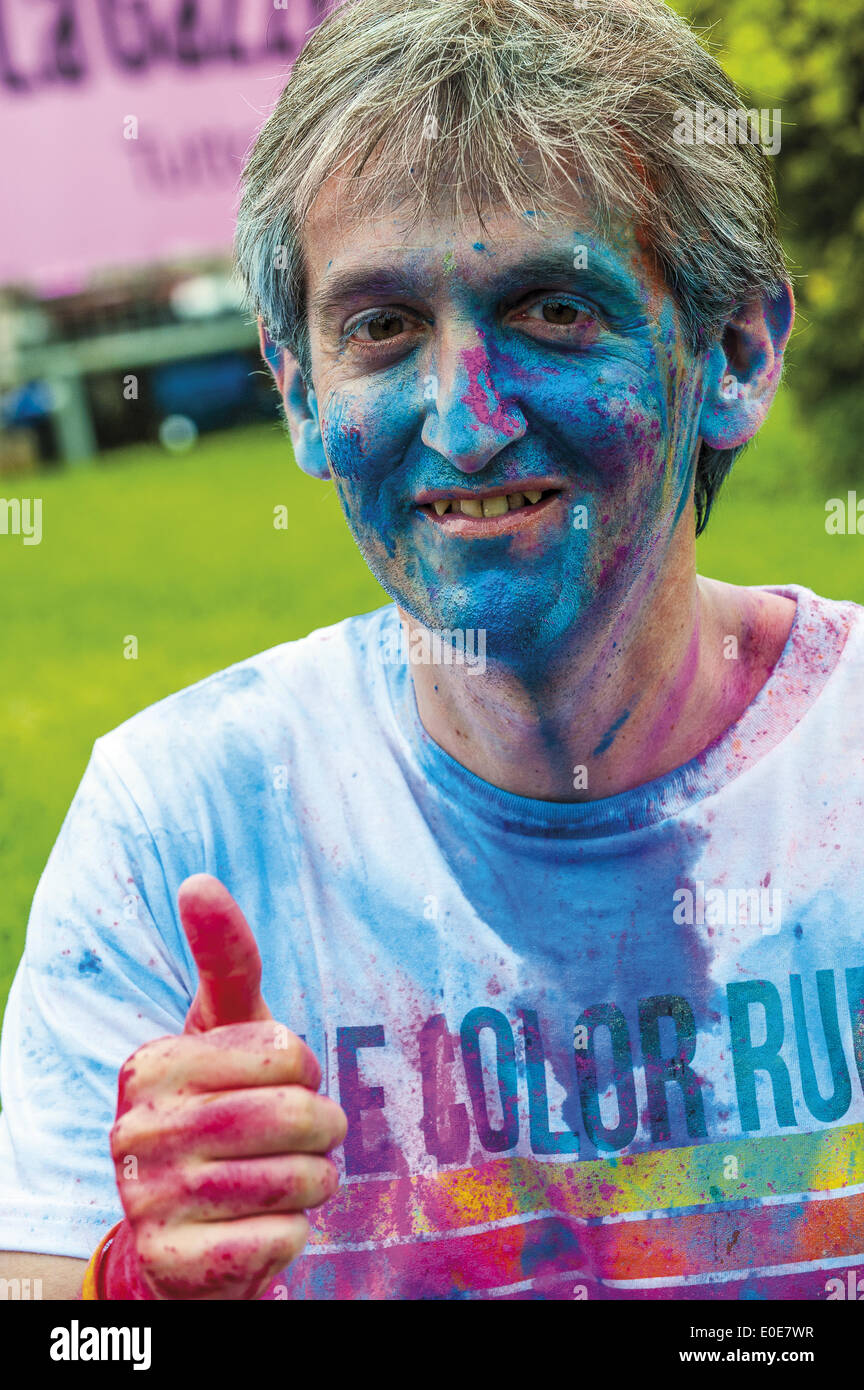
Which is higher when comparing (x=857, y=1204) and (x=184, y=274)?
(x=184, y=274)

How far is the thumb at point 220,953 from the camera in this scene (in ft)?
5.48

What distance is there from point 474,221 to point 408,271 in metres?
0.11

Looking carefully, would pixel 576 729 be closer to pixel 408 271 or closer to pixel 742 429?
pixel 742 429

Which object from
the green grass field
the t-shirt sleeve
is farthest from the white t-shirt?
the green grass field

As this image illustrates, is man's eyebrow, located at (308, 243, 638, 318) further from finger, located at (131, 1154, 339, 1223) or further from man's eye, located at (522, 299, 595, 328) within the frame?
finger, located at (131, 1154, 339, 1223)

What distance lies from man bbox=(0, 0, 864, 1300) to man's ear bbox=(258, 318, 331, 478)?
1 cm

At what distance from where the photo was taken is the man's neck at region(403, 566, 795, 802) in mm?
2328

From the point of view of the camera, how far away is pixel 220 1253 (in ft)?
5.68

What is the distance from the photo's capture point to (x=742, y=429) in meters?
2.41

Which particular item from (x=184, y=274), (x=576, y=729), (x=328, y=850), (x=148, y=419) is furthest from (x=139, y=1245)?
(x=184, y=274)

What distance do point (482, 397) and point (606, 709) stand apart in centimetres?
55

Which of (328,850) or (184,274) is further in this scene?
(184,274)


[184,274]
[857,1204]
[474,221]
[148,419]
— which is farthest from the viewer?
[184,274]

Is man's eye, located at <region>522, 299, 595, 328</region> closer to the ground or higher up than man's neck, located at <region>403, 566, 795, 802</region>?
higher up
